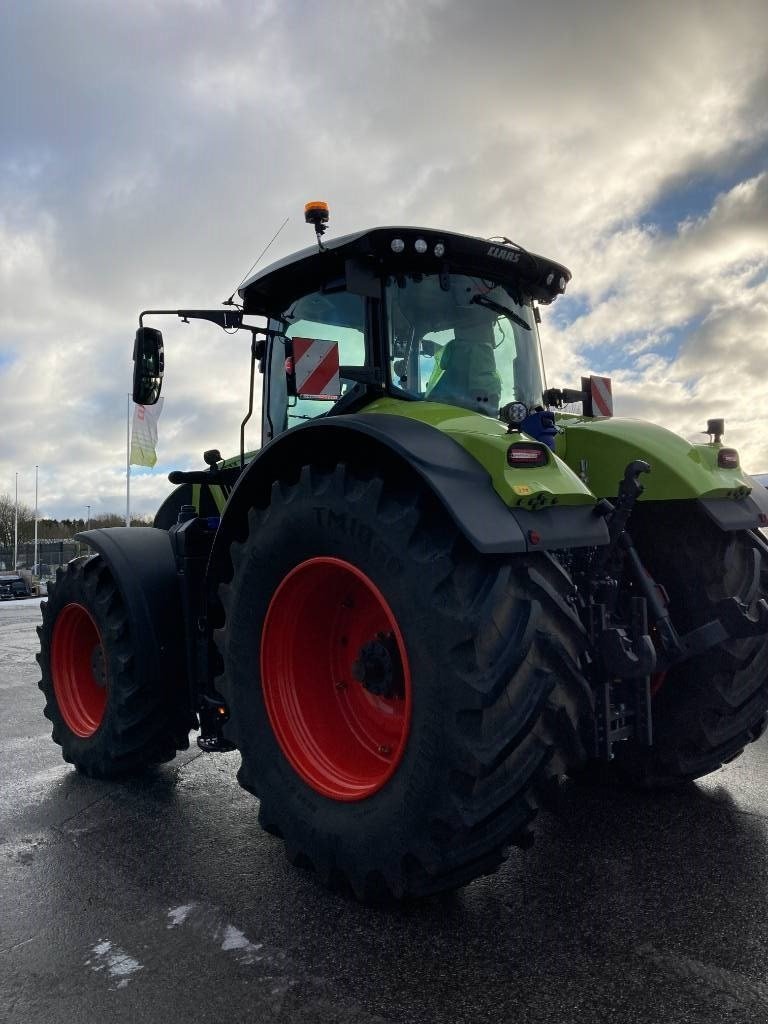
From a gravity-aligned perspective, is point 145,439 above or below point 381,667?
above

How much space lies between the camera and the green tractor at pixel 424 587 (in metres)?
2.24

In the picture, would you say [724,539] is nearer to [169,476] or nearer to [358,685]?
[358,685]

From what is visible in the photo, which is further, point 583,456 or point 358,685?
point 583,456

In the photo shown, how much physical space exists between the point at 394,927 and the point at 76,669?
2.87 metres

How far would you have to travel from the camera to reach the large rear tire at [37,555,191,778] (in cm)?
388

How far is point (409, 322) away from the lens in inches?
128

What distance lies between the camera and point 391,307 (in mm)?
3240

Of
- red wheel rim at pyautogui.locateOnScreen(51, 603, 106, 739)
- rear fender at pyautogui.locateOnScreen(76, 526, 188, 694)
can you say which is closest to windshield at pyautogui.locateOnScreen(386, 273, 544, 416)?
rear fender at pyautogui.locateOnScreen(76, 526, 188, 694)

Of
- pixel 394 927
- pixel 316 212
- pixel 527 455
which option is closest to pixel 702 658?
pixel 527 455

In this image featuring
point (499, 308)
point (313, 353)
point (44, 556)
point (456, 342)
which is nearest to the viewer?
point (313, 353)

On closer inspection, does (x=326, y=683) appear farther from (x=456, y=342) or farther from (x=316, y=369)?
(x=456, y=342)

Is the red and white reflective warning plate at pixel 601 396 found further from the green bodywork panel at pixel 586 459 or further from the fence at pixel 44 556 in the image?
the fence at pixel 44 556

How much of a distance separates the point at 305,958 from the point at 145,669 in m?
1.87

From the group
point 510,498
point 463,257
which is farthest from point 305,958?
point 463,257
